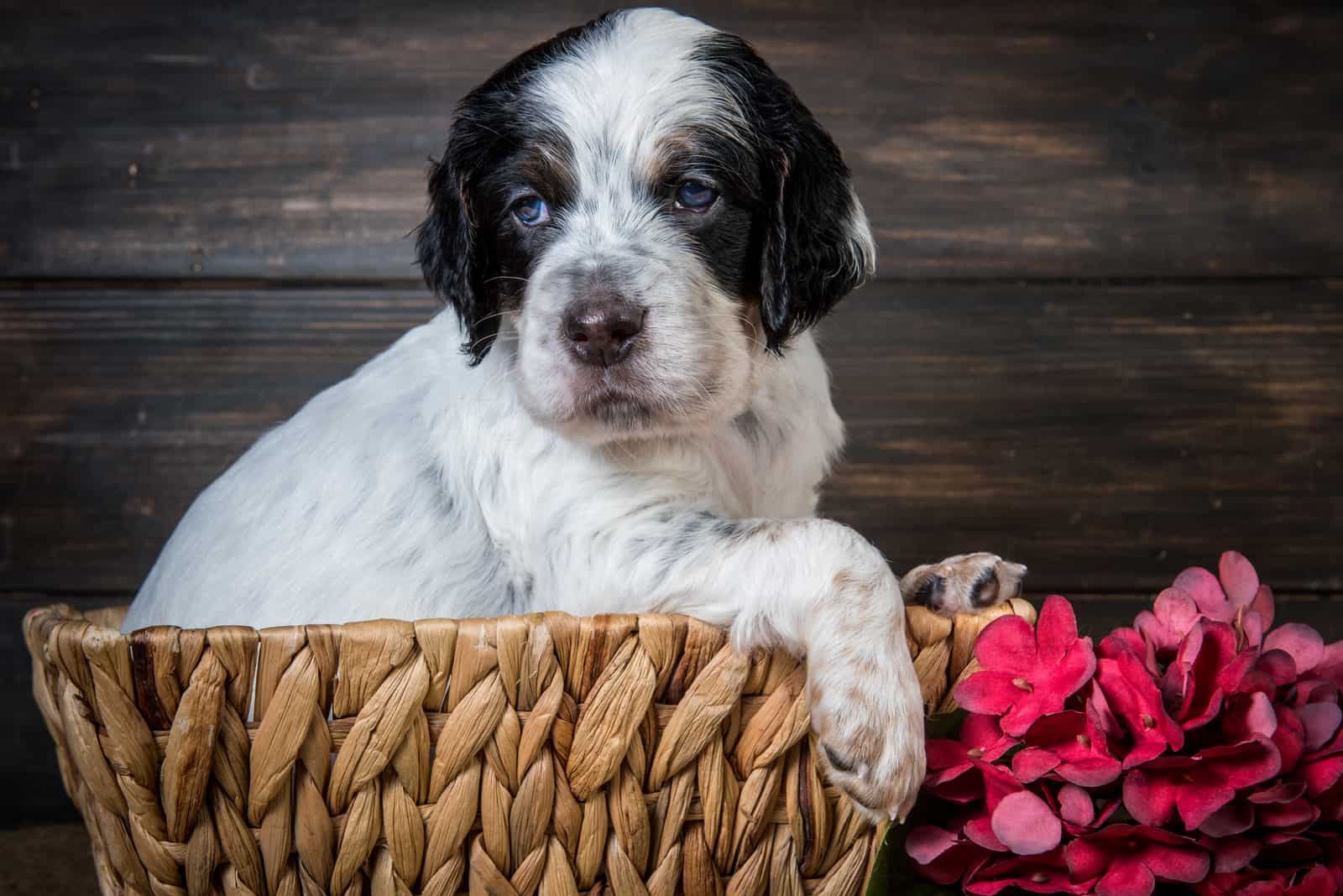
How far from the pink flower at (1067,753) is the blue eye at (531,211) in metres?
1.03

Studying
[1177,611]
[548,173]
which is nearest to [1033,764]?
[1177,611]

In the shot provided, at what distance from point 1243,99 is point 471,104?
1864mm

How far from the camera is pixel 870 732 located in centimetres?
132

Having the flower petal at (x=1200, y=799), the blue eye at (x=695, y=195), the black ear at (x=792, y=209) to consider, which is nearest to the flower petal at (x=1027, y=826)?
the flower petal at (x=1200, y=799)

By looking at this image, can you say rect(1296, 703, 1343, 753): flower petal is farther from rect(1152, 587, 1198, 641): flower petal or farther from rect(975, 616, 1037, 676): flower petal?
rect(975, 616, 1037, 676): flower petal

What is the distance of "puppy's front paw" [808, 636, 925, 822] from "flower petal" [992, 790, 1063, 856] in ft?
0.43

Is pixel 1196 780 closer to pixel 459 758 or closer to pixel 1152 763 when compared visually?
pixel 1152 763

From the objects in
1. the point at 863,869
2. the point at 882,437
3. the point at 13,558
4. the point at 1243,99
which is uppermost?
the point at 1243,99

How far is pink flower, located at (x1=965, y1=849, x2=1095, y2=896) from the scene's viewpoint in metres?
1.23

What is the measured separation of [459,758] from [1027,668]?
0.63 metres

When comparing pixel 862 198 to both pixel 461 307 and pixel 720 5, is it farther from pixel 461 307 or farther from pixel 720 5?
pixel 461 307

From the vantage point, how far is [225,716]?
1356 mm

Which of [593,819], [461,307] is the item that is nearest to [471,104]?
[461,307]

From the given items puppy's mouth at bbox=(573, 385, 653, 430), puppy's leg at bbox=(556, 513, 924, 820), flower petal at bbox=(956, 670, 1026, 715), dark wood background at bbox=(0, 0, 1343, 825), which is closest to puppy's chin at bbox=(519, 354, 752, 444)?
puppy's mouth at bbox=(573, 385, 653, 430)
